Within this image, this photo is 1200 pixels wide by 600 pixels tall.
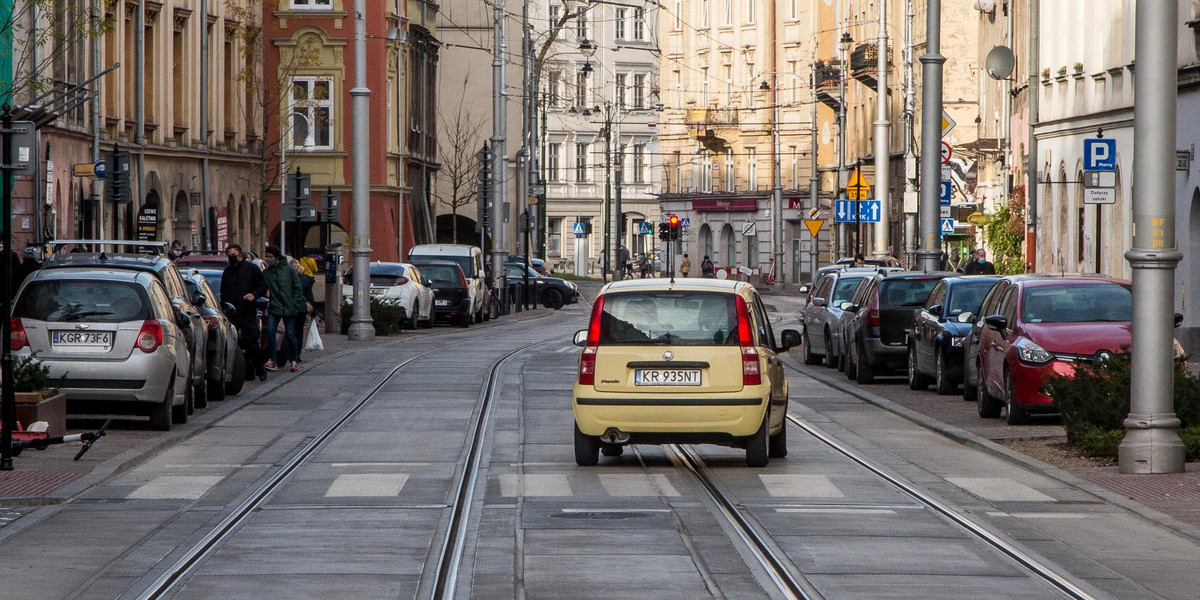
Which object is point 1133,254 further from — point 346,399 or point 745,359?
point 346,399

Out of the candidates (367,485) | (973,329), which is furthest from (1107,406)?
(367,485)

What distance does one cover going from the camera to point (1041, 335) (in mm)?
19250

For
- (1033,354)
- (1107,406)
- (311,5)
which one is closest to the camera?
(1107,406)

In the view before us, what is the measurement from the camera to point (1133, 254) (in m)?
15.3

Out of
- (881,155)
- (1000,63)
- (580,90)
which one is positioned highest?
(580,90)

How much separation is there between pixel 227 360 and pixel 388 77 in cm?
4173

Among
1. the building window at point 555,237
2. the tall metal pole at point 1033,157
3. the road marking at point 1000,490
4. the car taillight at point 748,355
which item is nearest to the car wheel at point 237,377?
the car taillight at point 748,355

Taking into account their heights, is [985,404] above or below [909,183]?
below

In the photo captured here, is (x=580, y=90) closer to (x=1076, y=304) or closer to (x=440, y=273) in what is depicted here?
(x=440, y=273)

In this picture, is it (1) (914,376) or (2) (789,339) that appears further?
(1) (914,376)

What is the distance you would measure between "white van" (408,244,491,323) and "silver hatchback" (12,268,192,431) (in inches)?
1174

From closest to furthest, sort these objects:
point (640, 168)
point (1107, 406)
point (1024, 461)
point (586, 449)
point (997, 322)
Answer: point (586, 449) → point (1024, 461) → point (1107, 406) → point (997, 322) → point (640, 168)

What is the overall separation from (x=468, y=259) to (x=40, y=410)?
33.2 m

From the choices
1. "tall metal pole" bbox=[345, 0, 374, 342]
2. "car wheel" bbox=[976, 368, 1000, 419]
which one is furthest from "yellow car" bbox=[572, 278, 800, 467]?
"tall metal pole" bbox=[345, 0, 374, 342]
